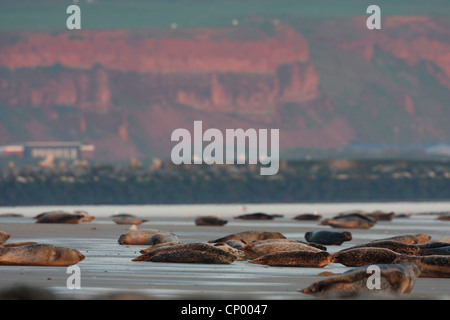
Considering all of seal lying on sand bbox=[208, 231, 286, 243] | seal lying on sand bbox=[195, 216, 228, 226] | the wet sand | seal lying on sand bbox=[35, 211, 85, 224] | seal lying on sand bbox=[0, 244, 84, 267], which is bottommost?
seal lying on sand bbox=[195, 216, 228, 226]

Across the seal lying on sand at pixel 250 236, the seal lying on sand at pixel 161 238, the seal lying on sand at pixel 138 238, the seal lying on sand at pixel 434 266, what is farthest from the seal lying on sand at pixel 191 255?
the seal lying on sand at pixel 138 238

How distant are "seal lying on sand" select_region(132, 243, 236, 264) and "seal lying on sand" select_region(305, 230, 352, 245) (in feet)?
20.1

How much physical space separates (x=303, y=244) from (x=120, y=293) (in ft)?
23.2

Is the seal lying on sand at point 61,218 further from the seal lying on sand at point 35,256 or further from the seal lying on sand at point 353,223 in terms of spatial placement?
the seal lying on sand at point 35,256

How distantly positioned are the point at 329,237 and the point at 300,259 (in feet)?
21.8

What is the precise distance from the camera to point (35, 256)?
22078mm

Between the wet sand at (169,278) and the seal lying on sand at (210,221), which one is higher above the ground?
the wet sand at (169,278)

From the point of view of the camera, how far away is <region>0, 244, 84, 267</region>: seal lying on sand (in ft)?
72.3

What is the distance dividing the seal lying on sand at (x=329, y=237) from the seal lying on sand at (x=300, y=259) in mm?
6361

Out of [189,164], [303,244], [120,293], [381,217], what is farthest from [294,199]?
[120,293]

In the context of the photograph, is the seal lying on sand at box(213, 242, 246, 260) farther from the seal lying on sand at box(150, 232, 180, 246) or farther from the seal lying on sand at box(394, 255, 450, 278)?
the seal lying on sand at box(394, 255, 450, 278)

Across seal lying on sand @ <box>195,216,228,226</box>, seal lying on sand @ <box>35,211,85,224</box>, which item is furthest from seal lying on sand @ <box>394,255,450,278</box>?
seal lying on sand @ <box>35,211,85,224</box>

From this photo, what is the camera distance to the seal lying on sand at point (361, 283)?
58.0 ft
